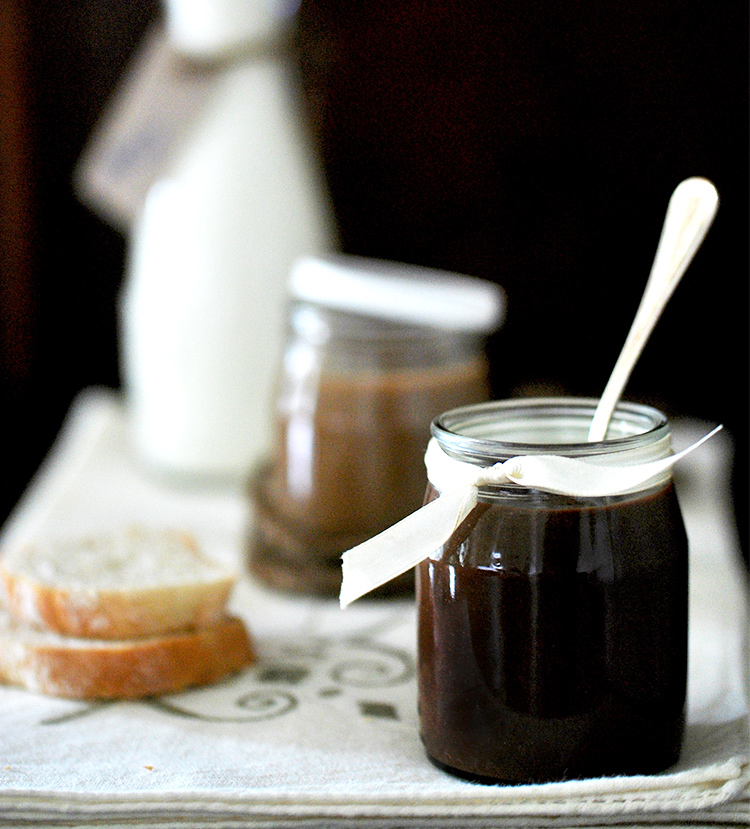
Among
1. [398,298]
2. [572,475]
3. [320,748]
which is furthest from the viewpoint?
[398,298]

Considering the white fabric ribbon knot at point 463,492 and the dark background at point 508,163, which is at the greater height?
the dark background at point 508,163

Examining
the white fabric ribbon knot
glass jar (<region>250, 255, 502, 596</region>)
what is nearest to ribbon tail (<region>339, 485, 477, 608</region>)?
the white fabric ribbon knot

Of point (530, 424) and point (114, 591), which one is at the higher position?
point (530, 424)

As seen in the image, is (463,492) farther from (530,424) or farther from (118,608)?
(118,608)

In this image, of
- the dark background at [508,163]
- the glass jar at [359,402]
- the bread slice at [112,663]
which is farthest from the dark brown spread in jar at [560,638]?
the dark background at [508,163]

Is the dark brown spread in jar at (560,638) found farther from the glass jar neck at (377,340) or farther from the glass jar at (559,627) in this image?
the glass jar neck at (377,340)

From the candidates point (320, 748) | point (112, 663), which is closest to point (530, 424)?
point (320, 748)

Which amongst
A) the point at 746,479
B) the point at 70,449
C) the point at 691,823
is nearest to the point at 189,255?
the point at 70,449
